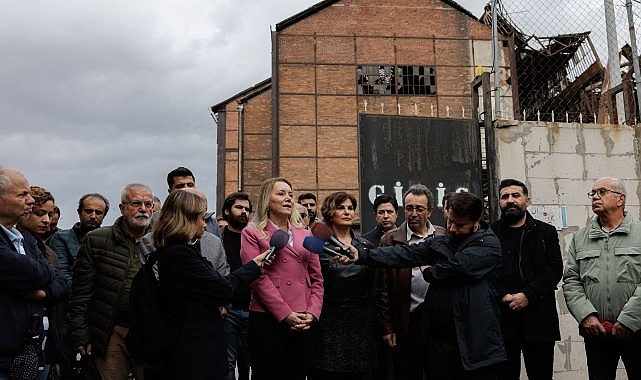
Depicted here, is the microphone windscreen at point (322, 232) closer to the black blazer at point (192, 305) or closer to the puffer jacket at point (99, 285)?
the black blazer at point (192, 305)

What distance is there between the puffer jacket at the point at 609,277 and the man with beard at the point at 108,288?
3.28 m

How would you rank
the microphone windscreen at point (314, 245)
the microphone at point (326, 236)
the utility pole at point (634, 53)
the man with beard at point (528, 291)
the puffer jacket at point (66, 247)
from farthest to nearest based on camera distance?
the utility pole at point (634, 53) < the puffer jacket at point (66, 247) < the man with beard at point (528, 291) < the microphone at point (326, 236) < the microphone windscreen at point (314, 245)

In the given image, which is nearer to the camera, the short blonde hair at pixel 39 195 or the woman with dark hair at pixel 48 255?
the woman with dark hair at pixel 48 255

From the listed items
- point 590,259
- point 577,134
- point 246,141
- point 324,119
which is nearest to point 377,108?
point 324,119

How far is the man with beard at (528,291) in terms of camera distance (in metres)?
4.70

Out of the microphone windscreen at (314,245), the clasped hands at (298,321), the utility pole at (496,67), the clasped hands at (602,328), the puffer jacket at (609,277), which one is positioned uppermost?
the utility pole at (496,67)

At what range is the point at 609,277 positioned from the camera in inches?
172

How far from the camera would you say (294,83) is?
23625 mm

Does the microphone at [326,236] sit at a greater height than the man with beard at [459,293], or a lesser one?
greater

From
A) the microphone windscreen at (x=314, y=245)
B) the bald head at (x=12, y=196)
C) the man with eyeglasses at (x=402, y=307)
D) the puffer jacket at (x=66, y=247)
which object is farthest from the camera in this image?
the puffer jacket at (x=66, y=247)

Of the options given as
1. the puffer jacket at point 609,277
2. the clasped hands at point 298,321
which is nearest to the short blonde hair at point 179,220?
the clasped hands at point 298,321

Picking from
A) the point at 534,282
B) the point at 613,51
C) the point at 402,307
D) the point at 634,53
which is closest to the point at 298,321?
the point at 402,307

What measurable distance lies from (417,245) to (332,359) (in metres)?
0.98

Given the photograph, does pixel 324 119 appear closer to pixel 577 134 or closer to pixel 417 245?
pixel 577 134
